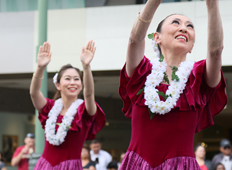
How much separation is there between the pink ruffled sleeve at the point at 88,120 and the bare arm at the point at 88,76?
0.08 metres

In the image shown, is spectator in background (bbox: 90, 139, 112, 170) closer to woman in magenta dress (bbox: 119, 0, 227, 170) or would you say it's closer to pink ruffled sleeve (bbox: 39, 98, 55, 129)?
pink ruffled sleeve (bbox: 39, 98, 55, 129)

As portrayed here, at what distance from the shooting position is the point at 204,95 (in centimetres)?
251

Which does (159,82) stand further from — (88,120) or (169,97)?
(88,120)

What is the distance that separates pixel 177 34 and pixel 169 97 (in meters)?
0.40

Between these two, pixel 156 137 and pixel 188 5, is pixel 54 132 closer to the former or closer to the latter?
pixel 156 137

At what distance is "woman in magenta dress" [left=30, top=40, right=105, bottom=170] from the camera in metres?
3.79

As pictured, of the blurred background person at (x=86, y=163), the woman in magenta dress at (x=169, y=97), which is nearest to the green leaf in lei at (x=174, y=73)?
the woman in magenta dress at (x=169, y=97)

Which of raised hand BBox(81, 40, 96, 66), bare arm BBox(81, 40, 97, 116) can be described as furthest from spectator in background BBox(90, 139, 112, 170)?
raised hand BBox(81, 40, 96, 66)

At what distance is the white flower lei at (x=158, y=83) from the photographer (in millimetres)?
2410

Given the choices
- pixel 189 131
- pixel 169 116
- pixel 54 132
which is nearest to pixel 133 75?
pixel 169 116

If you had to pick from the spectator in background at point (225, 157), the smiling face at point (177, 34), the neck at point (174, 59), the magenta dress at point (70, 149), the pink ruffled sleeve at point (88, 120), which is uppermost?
the smiling face at point (177, 34)

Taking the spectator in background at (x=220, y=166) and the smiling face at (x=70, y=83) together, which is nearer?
the smiling face at (x=70, y=83)

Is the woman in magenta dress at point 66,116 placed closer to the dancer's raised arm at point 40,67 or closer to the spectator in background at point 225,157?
the dancer's raised arm at point 40,67

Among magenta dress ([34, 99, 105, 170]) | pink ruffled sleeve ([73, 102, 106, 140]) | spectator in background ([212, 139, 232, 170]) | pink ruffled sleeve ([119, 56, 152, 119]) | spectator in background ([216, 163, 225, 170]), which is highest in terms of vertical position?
pink ruffled sleeve ([119, 56, 152, 119])
